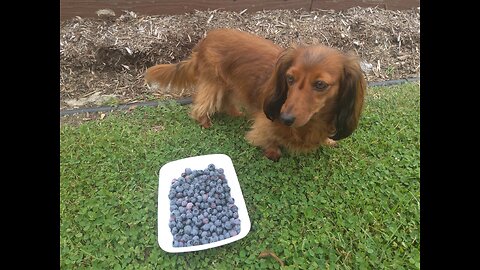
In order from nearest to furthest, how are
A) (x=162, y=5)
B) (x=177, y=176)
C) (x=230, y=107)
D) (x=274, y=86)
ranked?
(x=274, y=86) < (x=177, y=176) < (x=230, y=107) < (x=162, y=5)

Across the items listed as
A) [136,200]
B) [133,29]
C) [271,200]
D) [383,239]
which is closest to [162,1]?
[133,29]

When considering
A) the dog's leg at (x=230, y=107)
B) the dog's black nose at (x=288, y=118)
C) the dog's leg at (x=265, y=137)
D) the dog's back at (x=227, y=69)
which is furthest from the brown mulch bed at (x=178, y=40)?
the dog's black nose at (x=288, y=118)

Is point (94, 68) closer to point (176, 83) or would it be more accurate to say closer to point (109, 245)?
point (176, 83)

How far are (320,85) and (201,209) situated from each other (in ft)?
3.99

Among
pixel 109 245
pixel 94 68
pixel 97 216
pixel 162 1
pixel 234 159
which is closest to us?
pixel 109 245

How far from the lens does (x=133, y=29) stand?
4.06 metres

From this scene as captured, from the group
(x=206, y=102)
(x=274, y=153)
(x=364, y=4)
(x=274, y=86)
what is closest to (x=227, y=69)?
(x=206, y=102)

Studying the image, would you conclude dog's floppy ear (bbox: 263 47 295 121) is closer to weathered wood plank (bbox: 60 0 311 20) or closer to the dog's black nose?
the dog's black nose

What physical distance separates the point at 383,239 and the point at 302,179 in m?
0.76

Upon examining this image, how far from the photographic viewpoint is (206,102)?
3.34 metres

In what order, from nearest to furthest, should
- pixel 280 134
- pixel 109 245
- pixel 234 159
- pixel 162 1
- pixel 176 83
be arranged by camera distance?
pixel 109 245 < pixel 280 134 < pixel 234 159 < pixel 176 83 < pixel 162 1

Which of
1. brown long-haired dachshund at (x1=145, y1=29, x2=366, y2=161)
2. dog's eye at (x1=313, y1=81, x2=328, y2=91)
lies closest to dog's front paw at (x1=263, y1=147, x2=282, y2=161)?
brown long-haired dachshund at (x1=145, y1=29, x2=366, y2=161)

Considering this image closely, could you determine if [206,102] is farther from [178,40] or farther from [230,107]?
[178,40]

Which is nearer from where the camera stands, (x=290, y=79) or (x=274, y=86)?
(x=290, y=79)
